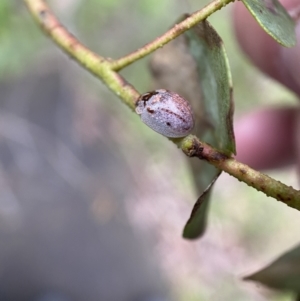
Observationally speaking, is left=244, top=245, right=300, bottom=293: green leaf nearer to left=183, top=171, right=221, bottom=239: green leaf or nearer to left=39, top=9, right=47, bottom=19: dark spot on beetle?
left=183, top=171, right=221, bottom=239: green leaf

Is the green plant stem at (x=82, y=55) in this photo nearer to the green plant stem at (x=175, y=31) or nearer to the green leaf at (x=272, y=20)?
the green plant stem at (x=175, y=31)

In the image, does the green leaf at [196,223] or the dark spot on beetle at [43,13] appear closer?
the green leaf at [196,223]

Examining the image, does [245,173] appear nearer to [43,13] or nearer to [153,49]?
[153,49]

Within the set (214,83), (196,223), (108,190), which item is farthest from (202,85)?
(108,190)

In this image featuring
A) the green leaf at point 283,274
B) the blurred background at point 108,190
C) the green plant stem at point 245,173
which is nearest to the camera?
the green plant stem at point 245,173

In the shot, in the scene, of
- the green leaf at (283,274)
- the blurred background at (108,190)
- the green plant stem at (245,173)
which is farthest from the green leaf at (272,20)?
the blurred background at (108,190)

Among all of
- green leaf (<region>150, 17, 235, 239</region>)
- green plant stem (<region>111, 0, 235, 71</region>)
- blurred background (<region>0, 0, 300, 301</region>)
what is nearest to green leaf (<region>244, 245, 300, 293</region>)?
green leaf (<region>150, 17, 235, 239</region>)

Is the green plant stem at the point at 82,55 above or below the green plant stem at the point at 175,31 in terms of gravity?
above
